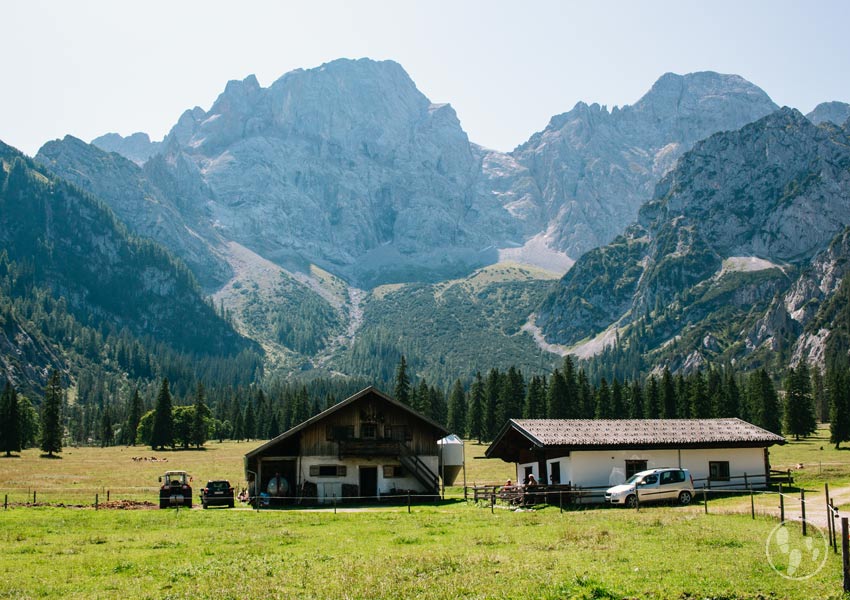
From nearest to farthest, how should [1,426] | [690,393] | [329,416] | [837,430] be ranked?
[329,416]
[837,430]
[1,426]
[690,393]

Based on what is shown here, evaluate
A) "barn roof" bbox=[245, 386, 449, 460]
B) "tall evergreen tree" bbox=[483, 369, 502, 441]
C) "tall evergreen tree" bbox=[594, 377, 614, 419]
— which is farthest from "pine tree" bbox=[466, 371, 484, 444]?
"barn roof" bbox=[245, 386, 449, 460]

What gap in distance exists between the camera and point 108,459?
103m

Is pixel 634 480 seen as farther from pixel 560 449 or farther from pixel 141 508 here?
pixel 141 508

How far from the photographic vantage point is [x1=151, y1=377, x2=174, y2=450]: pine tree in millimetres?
131625

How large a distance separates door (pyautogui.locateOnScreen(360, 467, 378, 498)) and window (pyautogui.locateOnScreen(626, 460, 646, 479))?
17.1m

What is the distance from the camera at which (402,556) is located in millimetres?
22797

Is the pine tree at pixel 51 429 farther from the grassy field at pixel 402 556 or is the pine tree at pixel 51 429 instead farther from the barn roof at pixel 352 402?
the grassy field at pixel 402 556

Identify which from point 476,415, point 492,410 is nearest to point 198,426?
point 476,415

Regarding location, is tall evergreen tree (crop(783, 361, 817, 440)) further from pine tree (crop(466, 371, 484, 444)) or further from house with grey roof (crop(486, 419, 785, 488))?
house with grey roof (crop(486, 419, 785, 488))

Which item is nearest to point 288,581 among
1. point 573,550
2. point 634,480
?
point 573,550

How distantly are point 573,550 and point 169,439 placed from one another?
12003 centimetres

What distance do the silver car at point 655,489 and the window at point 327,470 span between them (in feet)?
64.0

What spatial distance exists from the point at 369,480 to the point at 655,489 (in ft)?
68.5

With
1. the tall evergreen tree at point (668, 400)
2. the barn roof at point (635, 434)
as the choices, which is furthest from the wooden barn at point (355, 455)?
the tall evergreen tree at point (668, 400)
